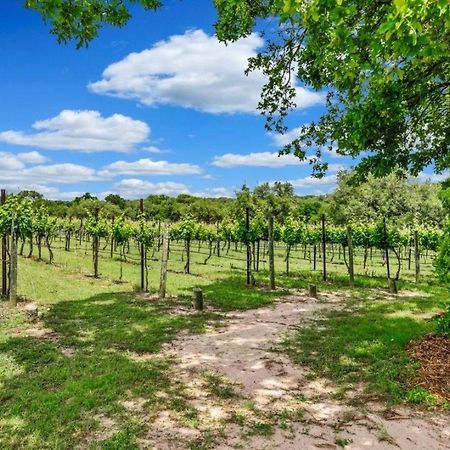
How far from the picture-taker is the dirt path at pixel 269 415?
5.23 metres

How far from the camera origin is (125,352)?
28.8 feet

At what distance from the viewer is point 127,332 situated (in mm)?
10328

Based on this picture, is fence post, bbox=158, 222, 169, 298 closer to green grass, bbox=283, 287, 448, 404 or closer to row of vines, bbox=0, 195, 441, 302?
row of vines, bbox=0, 195, 441, 302

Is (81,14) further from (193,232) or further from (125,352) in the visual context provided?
(193,232)

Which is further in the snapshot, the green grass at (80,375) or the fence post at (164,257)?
the fence post at (164,257)

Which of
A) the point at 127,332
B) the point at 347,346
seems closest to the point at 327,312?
the point at 347,346

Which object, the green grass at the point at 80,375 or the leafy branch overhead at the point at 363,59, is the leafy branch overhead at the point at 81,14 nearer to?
the leafy branch overhead at the point at 363,59

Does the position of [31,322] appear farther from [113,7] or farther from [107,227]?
[107,227]

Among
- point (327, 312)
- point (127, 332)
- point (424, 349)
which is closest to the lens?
point (424, 349)

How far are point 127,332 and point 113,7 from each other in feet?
23.3

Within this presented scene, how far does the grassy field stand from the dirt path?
1.13ft

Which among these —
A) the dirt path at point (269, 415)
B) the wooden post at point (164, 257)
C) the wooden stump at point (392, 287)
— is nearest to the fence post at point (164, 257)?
the wooden post at point (164, 257)

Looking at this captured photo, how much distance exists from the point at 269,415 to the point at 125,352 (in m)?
3.87

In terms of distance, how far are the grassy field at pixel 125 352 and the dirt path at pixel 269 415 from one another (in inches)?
13.5
